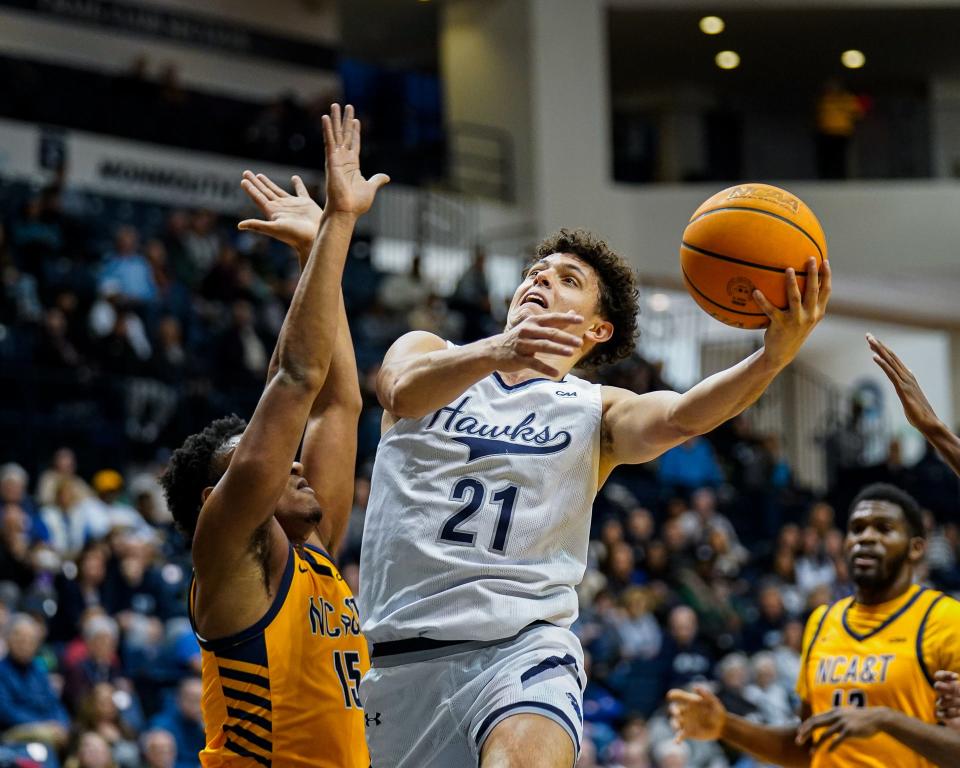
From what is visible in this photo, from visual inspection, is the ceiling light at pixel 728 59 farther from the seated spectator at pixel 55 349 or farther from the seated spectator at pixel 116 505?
the seated spectator at pixel 116 505

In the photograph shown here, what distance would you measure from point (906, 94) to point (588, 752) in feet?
56.9

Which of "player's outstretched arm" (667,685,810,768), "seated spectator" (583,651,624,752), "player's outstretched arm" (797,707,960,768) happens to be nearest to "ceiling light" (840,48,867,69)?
"seated spectator" (583,651,624,752)

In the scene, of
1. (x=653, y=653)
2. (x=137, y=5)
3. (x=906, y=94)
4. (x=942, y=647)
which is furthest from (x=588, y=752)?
(x=906, y=94)

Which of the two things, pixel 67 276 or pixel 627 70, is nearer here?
pixel 67 276

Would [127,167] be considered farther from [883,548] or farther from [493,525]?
[493,525]

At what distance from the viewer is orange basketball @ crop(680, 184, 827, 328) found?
4.13 metres

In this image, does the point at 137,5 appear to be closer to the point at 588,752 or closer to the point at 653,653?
the point at 653,653

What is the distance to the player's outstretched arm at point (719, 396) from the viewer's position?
4066 millimetres

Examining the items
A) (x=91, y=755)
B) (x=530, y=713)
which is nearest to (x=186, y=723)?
(x=91, y=755)

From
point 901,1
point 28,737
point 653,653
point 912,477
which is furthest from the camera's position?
point 901,1

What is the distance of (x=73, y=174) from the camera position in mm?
16703

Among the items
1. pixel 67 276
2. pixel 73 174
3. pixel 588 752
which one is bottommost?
pixel 588 752

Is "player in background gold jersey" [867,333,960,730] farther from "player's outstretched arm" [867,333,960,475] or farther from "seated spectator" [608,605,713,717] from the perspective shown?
"seated spectator" [608,605,713,717]

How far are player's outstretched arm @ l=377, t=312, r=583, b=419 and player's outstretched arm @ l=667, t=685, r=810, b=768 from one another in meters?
1.92
